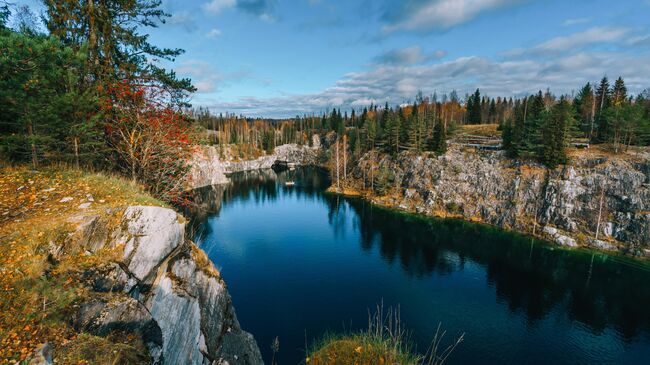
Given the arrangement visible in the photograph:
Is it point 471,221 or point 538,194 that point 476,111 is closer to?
point 538,194

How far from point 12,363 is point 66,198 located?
7.20 meters

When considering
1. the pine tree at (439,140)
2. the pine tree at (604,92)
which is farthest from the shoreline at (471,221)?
the pine tree at (604,92)

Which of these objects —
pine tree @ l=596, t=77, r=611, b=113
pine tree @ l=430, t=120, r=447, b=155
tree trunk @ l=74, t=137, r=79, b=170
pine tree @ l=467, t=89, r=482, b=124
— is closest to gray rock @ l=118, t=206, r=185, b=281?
tree trunk @ l=74, t=137, r=79, b=170

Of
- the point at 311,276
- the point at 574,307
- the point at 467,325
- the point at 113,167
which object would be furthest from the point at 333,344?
the point at 574,307

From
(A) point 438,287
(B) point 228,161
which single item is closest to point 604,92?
(A) point 438,287

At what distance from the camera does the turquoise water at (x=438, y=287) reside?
26.8m

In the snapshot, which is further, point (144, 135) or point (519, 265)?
point (519, 265)

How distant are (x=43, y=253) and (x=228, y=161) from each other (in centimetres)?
12693

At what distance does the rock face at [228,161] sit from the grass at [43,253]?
64.8 metres

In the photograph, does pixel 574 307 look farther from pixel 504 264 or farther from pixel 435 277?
pixel 435 277

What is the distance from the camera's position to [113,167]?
1778cm

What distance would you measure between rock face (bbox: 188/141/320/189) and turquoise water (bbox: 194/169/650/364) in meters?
37.1

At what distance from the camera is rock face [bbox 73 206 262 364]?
8.08m

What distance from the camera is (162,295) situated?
10156 mm
